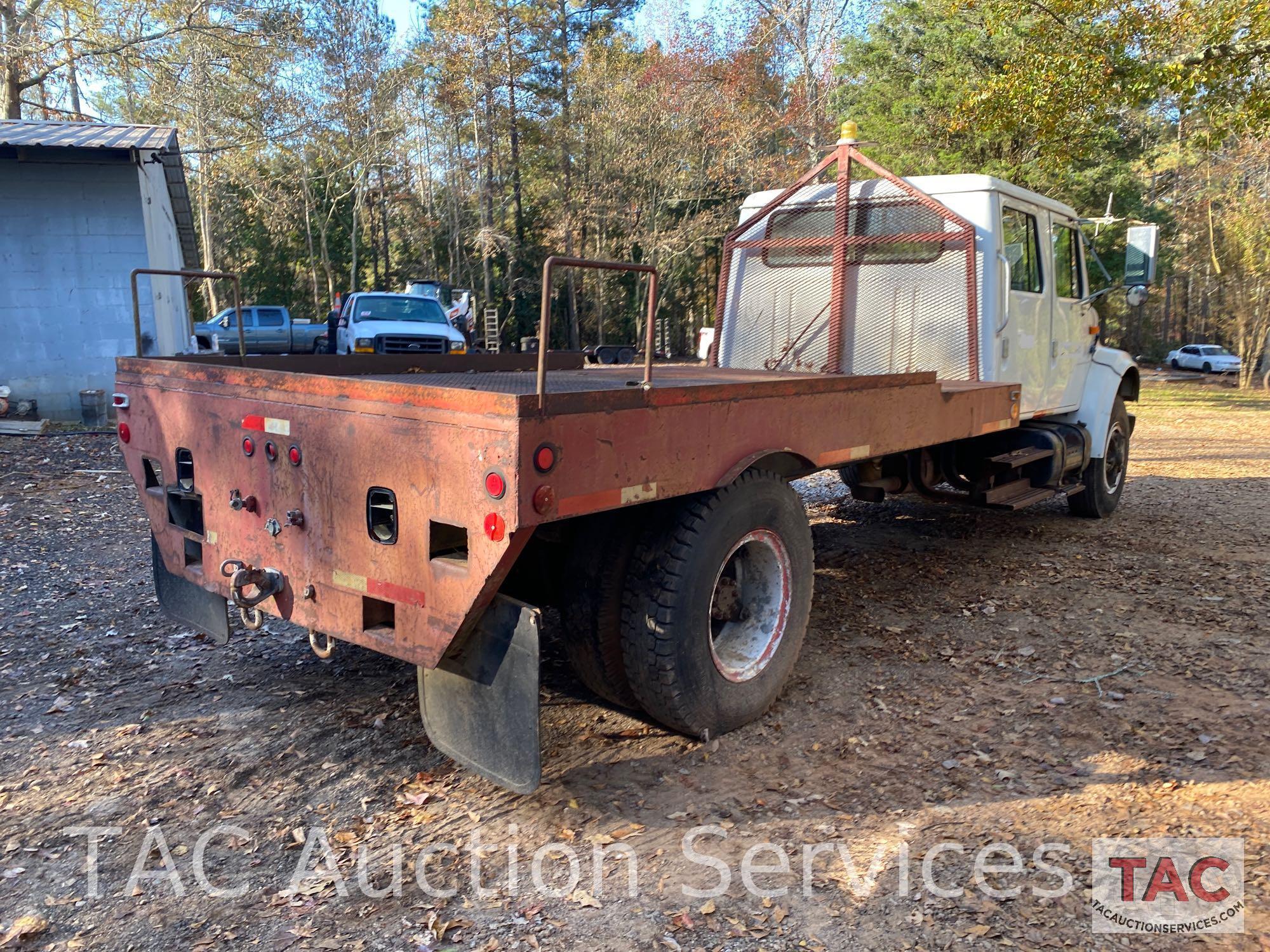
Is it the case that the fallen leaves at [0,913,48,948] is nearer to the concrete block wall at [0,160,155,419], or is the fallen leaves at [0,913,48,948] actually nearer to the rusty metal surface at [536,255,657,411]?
the rusty metal surface at [536,255,657,411]

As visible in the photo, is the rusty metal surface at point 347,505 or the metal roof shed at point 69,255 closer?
the rusty metal surface at point 347,505

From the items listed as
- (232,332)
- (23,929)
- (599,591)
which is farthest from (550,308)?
(232,332)

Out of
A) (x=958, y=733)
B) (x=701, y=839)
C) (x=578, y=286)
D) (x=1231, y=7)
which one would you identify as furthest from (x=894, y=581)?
(x=578, y=286)

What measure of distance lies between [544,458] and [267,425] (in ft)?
4.21

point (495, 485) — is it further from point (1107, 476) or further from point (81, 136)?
point (81, 136)

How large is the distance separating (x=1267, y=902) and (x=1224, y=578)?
399 centimetres

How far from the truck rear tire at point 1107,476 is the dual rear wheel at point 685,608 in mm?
4830

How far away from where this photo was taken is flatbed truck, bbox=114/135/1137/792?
2912 mm

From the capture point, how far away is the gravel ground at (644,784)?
274 centimetres

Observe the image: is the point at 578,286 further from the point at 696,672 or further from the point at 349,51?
the point at 696,672

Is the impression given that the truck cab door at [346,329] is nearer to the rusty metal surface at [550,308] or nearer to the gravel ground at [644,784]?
the gravel ground at [644,784]

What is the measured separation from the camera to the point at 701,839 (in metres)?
3.14

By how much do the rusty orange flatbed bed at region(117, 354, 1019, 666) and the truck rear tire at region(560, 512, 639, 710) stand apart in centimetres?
38

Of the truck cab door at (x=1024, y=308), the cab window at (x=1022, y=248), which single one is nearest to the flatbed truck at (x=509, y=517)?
the truck cab door at (x=1024, y=308)
